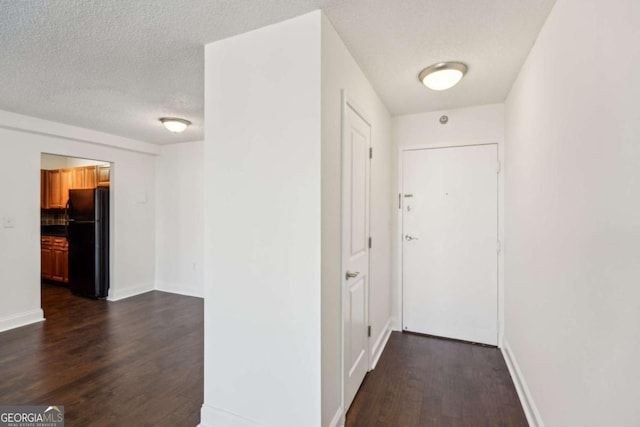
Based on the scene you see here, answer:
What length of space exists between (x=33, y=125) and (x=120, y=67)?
2275 mm

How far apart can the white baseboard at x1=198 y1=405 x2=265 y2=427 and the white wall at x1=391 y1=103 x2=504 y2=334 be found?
2098mm

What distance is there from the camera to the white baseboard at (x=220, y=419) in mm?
1702

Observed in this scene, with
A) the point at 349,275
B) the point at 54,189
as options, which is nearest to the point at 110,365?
the point at 349,275

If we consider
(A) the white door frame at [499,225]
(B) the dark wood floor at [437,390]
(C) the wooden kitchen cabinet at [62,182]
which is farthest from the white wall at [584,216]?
(C) the wooden kitchen cabinet at [62,182]

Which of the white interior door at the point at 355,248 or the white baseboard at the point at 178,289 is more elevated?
the white interior door at the point at 355,248

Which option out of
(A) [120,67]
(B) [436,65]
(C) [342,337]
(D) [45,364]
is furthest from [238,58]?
(D) [45,364]

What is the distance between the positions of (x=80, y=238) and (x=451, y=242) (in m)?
5.37

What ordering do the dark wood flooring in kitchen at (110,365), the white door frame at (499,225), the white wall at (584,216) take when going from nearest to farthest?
the white wall at (584,216)
the dark wood flooring in kitchen at (110,365)
the white door frame at (499,225)

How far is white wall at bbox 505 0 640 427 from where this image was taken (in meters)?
0.90

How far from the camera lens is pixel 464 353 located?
278cm

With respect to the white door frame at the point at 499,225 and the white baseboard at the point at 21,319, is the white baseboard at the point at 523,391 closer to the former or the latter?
the white door frame at the point at 499,225

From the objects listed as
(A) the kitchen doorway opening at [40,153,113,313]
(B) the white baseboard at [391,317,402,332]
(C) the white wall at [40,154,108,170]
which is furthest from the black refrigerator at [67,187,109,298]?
(B) the white baseboard at [391,317,402,332]

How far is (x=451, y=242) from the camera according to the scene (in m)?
3.08

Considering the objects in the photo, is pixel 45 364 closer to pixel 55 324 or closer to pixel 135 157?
pixel 55 324
